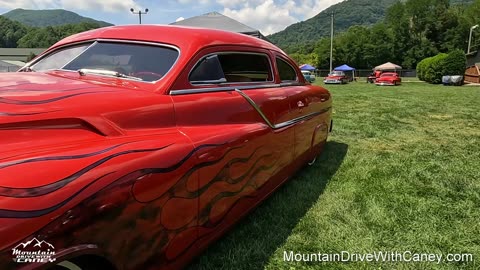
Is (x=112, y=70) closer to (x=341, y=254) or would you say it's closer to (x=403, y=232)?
(x=341, y=254)

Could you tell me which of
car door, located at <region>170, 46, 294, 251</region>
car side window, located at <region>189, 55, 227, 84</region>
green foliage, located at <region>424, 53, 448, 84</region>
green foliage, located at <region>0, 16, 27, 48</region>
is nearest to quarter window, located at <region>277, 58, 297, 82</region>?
car door, located at <region>170, 46, 294, 251</region>

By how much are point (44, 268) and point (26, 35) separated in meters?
111

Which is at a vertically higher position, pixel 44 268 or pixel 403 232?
pixel 44 268

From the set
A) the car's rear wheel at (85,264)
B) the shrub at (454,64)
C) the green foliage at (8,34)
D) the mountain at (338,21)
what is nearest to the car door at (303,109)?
the car's rear wheel at (85,264)

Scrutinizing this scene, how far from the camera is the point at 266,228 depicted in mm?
2861

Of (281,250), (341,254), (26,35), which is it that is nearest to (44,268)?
(281,250)

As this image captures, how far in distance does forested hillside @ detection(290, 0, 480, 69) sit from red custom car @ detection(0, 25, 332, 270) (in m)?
62.7

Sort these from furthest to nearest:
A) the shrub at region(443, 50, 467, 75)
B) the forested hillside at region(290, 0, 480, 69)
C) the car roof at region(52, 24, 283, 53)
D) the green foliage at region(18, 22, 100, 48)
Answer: the green foliage at region(18, 22, 100, 48)
the forested hillside at region(290, 0, 480, 69)
the shrub at region(443, 50, 467, 75)
the car roof at region(52, 24, 283, 53)

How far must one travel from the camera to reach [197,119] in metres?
2.21

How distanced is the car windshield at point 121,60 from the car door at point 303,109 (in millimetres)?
1348

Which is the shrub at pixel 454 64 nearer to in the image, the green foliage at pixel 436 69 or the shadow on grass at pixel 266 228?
the green foliage at pixel 436 69

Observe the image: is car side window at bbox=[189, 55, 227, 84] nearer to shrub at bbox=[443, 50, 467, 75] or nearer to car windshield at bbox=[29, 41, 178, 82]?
car windshield at bbox=[29, 41, 178, 82]

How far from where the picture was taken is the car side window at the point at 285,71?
3.65 meters

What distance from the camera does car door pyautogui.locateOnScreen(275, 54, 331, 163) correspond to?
137 inches
